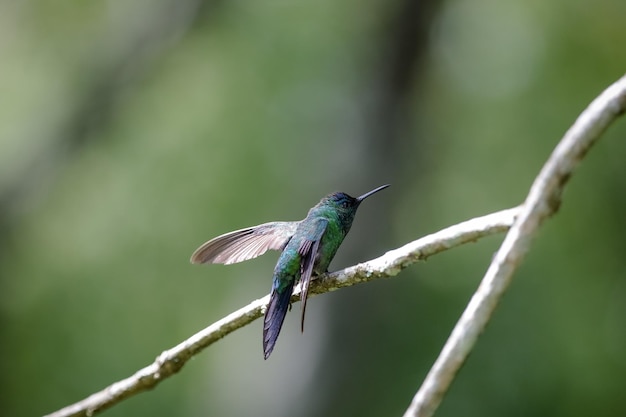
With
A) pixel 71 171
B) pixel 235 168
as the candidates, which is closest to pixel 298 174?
pixel 235 168

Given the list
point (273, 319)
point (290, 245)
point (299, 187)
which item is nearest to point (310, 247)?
point (290, 245)

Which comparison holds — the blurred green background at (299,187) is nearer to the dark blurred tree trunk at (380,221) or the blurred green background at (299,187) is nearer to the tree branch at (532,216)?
the dark blurred tree trunk at (380,221)

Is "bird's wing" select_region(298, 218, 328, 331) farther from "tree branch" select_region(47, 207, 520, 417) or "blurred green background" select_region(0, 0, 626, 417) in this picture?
"blurred green background" select_region(0, 0, 626, 417)

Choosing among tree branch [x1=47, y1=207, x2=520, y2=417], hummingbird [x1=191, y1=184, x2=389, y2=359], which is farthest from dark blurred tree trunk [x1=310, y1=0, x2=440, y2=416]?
tree branch [x1=47, y1=207, x2=520, y2=417]

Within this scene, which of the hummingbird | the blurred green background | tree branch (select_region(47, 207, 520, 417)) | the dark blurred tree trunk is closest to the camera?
tree branch (select_region(47, 207, 520, 417))

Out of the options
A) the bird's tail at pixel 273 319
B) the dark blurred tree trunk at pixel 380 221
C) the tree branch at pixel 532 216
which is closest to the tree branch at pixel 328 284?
the bird's tail at pixel 273 319

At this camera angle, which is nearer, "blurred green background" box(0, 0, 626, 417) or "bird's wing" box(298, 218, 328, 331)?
"bird's wing" box(298, 218, 328, 331)

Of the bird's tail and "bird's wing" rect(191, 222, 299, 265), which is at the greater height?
"bird's wing" rect(191, 222, 299, 265)

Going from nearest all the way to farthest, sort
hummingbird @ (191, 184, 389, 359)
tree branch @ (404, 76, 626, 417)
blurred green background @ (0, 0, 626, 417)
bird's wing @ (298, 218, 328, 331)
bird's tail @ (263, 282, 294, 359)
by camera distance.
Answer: tree branch @ (404, 76, 626, 417) < bird's tail @ (263, 282, 294, 359) < bird's wing @ (298, 218, 328, 331) < hummingbird @ (191, 184, 389, 359) < blurred green background @ (0, 0, 626, 417)
